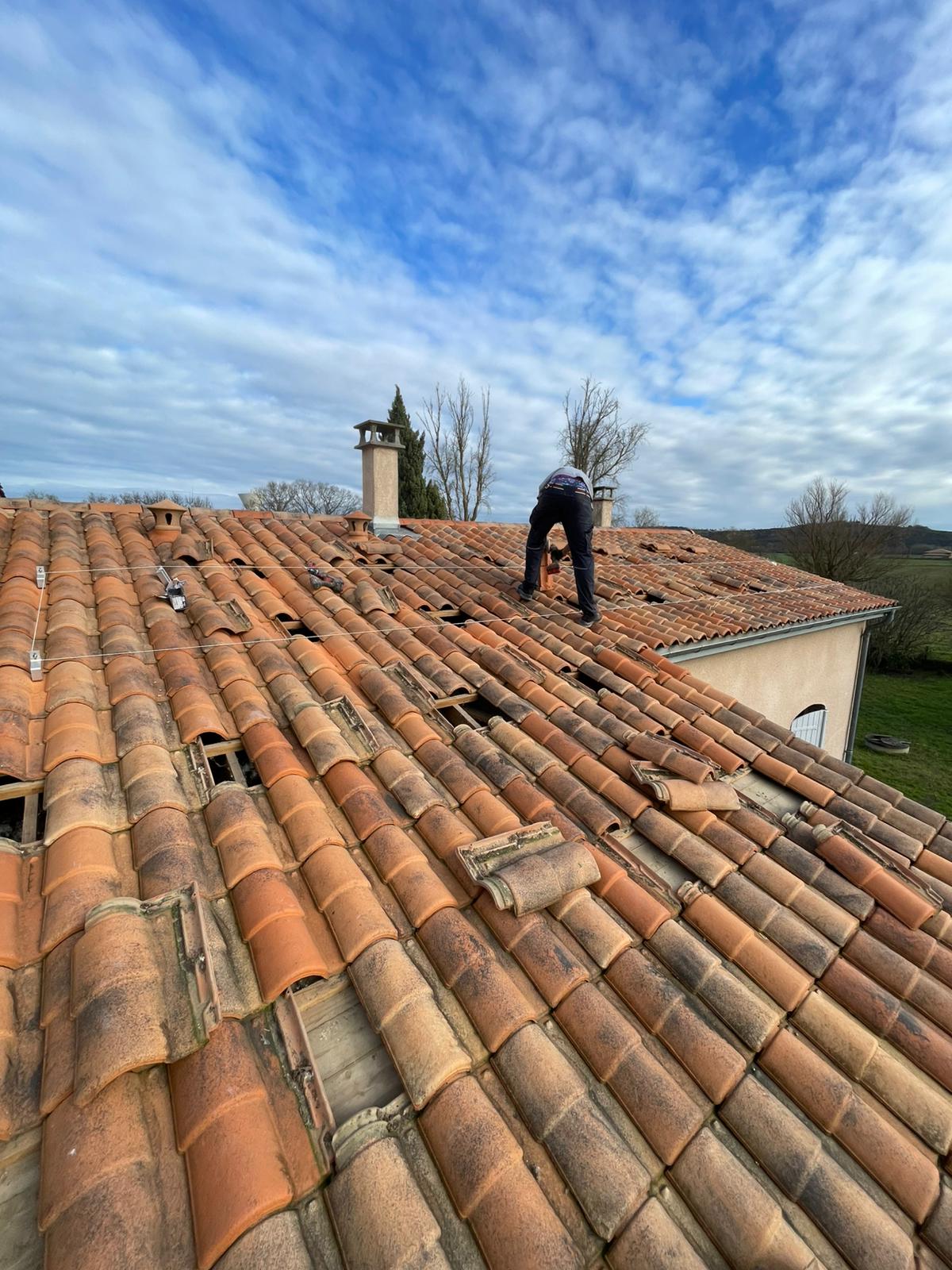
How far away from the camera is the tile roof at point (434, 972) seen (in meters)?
1.26

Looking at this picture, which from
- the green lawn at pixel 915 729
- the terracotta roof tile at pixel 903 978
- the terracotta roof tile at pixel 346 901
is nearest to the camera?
the terracotta roof tile at pixel 346 901

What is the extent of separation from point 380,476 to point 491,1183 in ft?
25.4

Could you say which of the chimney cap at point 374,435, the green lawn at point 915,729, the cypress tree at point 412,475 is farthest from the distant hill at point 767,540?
the chimney cap at point 374,435

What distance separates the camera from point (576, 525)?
17.4 ft

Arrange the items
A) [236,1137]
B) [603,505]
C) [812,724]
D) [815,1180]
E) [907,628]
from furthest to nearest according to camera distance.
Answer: [907,628]
[603,505]
[812,724]
[815,1180]
[236,1137]

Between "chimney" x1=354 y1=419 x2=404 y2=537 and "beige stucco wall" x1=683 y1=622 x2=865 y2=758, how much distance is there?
16.3ft

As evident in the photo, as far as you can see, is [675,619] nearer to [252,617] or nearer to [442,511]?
[252,617]

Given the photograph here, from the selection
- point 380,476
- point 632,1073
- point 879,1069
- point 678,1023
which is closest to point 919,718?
point 380,476

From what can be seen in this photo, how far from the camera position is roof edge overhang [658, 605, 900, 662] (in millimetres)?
5555

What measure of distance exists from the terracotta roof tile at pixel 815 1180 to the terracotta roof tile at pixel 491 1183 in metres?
0.73

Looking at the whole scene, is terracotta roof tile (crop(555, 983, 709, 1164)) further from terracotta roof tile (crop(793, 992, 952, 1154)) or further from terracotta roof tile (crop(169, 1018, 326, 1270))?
terracotta roof tile (crop(169, 1018, 326, 1270))

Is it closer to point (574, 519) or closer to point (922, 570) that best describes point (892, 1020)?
point (574, 519)

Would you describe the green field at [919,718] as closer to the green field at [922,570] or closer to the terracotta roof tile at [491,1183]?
the green field at [922,570]

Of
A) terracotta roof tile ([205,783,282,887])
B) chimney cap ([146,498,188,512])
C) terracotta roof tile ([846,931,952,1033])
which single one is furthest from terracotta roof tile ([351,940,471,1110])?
chimney cap ([146,498,188,512])
